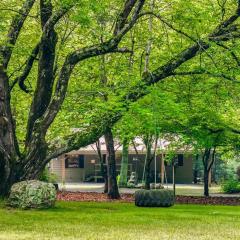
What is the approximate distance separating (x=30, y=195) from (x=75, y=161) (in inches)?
1621

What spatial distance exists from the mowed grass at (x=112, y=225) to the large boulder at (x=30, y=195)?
0.45 meters

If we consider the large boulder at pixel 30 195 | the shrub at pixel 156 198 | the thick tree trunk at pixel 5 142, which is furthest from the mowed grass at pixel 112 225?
the shrub at pixel 156 198

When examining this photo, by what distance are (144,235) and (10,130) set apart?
9.08 metres

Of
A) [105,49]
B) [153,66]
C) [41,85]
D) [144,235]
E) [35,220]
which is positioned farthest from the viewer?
[153,66]

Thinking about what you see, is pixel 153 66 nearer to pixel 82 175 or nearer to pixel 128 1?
pixel 128 1

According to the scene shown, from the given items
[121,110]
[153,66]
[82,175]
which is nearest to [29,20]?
[153,66]

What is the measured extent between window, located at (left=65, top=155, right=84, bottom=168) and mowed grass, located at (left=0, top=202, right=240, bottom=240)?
40216mm

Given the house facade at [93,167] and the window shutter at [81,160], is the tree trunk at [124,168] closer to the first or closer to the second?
the house facade at [93,167]

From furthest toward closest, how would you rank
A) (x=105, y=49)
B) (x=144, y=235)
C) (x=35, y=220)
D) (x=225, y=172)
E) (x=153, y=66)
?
(x=225, y=172), (x=153, y=66), (x=105, y=49), (x=35, y=220), (x=144, y=235)

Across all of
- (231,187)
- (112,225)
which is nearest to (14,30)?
(112,225)

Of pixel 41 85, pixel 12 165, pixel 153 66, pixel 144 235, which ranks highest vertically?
pixel 153 66

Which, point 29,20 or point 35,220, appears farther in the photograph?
point 29,20

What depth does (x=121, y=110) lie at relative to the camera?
18953 mm

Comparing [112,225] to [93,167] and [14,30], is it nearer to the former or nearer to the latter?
[14,30]
